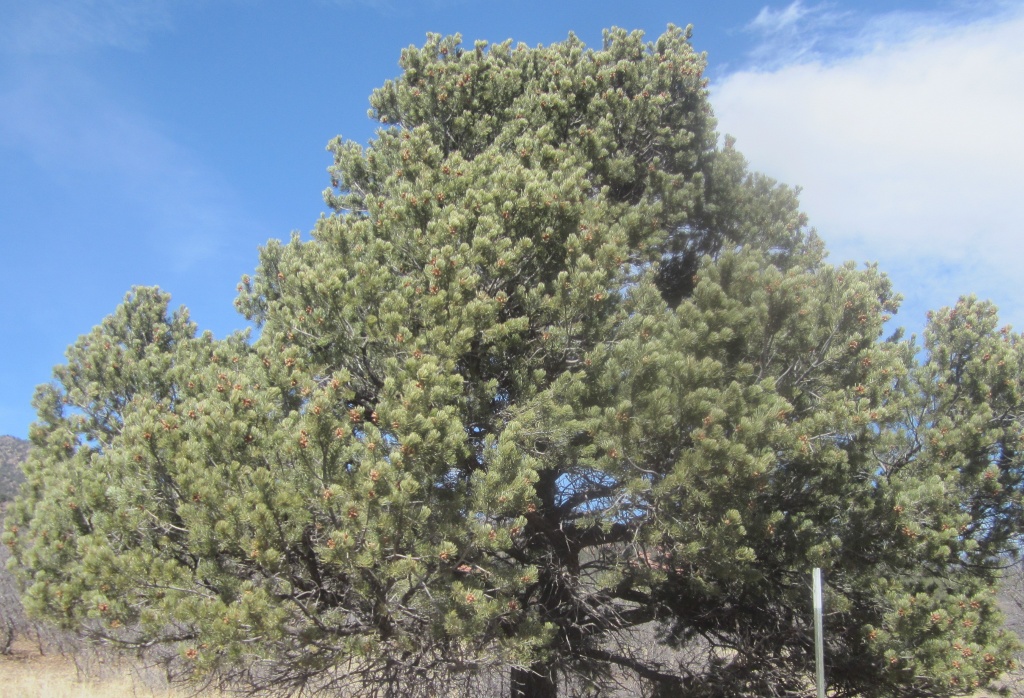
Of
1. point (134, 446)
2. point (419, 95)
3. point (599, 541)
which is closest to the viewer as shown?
point (134, 446)

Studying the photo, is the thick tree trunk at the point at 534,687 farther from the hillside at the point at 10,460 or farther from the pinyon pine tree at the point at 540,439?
the hillside at the point at 10,460

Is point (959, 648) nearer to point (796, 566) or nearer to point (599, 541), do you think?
point (796, 566)

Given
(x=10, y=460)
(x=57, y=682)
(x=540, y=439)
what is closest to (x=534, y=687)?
(x=540, y=439)

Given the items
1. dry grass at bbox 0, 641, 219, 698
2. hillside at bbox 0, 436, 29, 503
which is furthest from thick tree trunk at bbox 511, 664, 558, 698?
hillside at bbox 0, 436, 29, 503

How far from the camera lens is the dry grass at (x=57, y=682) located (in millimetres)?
13570

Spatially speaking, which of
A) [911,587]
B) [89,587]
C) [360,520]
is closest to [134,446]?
[89,587]

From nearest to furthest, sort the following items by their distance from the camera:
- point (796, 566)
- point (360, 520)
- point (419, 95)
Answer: point (360, 520)
point (796, 566)
point (419, 95)

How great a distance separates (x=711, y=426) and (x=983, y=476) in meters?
3.00

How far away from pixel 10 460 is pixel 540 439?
5353 centimetres

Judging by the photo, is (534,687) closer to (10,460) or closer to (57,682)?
(57,682)

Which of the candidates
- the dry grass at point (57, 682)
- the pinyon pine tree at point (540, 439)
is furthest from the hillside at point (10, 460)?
the pinyon pine tree at point (540, 439)

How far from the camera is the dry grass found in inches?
534

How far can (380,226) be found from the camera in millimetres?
6961

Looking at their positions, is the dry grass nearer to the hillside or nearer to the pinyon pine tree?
the pinyon pine tree
